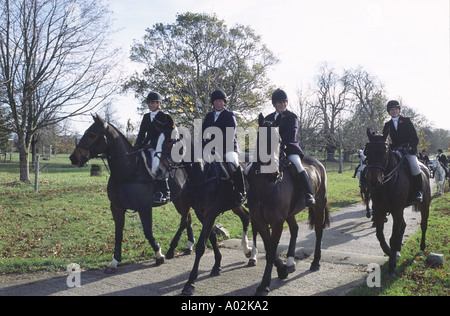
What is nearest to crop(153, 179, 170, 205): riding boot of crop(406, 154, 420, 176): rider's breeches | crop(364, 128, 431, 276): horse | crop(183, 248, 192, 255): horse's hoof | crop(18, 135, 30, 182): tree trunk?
crop(183, 248, 192, 255): horse's hoof

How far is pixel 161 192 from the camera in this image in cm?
619

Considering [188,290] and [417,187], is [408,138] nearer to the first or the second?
[417,187]

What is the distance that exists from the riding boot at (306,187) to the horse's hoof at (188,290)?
2.45 m

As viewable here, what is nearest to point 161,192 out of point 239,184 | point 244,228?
point 239,184

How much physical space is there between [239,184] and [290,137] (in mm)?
1327

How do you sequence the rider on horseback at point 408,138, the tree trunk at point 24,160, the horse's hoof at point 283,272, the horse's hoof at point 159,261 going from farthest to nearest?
the tree trunk at point 24,160 → the rider on horseback at point 408,138 → the horse's hoof at point 159,261 → the horse's hoof at point 283,272

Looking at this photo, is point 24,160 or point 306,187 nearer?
point 306,187

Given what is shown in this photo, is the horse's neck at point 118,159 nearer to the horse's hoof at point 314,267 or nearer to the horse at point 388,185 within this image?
the horse's hoof at point 314,267

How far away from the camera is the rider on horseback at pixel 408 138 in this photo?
6.64 metres

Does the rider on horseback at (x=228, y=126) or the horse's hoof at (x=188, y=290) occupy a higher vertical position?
the rider on horseback at (x=228, y=126)

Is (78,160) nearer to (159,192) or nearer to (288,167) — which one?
(159,192)

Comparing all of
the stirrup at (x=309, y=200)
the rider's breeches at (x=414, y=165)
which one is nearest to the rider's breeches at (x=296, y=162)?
the stirrup at (x=309, y=200)

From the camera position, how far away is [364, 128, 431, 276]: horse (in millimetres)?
5879
